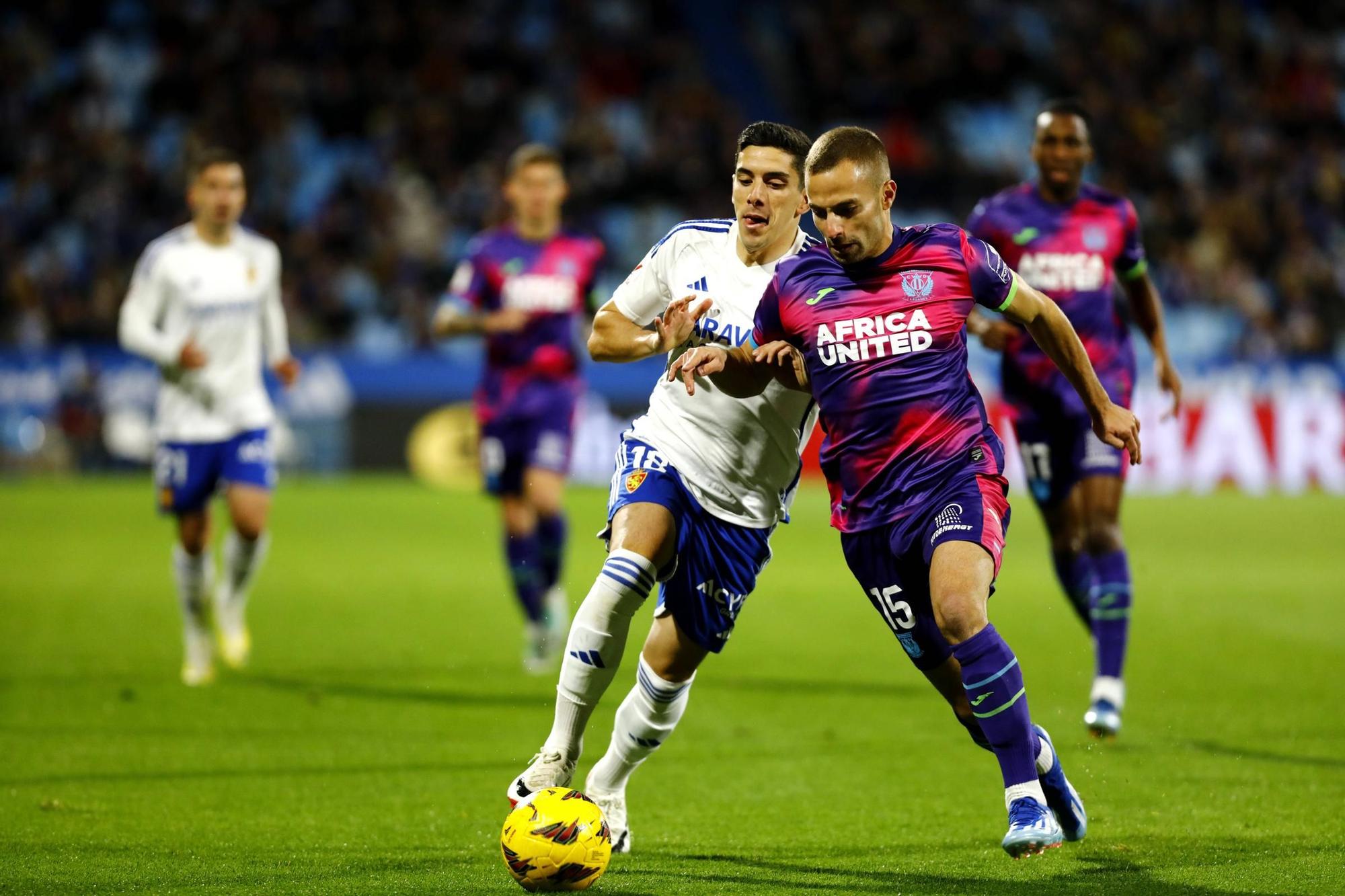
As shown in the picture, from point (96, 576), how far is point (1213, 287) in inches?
669

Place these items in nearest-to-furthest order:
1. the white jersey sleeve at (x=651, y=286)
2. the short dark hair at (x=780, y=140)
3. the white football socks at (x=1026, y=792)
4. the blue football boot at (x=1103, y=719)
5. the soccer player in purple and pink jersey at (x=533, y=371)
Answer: the white football socks at (x=1026, y=792)
the short dark hair at (x=780, y=140)
the white jersey sleeve at (x=651, y=286)
the blue football boot at (x=1103, y=719)
the soccer player in purple and pink jersey at (x=533, y=371)

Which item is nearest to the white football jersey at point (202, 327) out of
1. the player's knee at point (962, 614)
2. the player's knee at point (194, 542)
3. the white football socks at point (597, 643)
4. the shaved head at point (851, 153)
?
the player's knee at point (194, 542)

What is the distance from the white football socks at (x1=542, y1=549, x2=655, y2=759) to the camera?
17.2 feet

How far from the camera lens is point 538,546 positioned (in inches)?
400

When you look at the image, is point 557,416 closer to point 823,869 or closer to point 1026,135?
point 823,869

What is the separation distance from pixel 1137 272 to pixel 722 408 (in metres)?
3.25

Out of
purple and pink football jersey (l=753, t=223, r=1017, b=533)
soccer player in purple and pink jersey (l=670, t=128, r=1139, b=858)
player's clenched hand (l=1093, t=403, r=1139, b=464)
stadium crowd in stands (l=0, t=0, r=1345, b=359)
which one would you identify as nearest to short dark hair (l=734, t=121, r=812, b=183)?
soccer player in purple and pink jersey (l=670, t=128, r=1139, b=858)

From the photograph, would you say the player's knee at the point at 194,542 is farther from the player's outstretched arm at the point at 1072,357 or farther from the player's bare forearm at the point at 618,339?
the player's outstretched arm at the point at 1072,357

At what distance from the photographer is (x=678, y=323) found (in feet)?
16.9

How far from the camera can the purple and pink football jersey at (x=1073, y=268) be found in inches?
311

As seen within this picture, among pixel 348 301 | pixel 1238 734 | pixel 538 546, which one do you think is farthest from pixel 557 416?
pixel 348 301

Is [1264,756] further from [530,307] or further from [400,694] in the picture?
[530,307]

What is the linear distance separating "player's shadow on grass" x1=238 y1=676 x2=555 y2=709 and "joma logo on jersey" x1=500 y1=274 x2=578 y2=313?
2.44 meters

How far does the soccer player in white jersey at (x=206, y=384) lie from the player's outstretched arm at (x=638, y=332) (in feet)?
14.3
